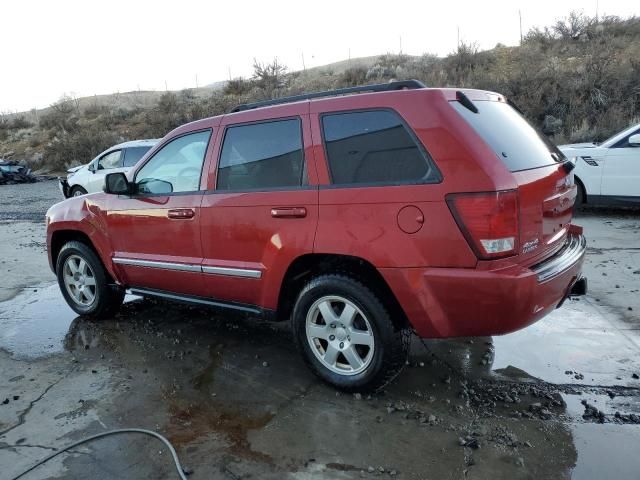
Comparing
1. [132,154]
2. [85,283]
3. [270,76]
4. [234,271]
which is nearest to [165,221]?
[234,271]

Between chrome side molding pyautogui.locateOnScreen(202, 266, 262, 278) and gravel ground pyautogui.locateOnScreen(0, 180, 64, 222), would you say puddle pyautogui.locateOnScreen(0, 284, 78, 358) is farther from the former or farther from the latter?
gravel ground pyautogui.locateOnScreen(0, 180, 64, 222)

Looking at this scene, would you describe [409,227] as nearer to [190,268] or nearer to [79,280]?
[190,268]

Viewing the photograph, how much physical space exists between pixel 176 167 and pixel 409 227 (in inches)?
88.5

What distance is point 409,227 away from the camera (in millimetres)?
3086

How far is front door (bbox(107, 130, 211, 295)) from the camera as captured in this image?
420cm

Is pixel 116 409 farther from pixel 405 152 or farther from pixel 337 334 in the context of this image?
pixel 405 152

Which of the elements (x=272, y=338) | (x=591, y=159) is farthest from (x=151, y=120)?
(x=272, y=338)

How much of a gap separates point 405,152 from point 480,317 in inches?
41.7

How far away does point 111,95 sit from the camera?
186 feet

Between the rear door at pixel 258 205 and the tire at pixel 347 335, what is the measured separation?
0.94 feet

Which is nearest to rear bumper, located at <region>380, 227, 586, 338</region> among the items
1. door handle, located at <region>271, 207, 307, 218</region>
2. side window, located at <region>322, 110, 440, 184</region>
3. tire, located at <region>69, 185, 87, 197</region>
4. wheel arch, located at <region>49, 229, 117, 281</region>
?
side window, located at <region>322, 110, 440, 184</region>

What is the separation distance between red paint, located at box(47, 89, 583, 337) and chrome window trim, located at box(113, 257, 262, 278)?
4 centimetres

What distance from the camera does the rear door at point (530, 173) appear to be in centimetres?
308

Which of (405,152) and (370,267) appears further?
(370,267)
